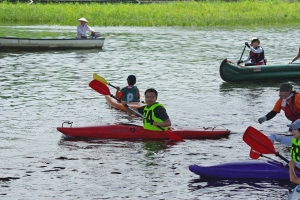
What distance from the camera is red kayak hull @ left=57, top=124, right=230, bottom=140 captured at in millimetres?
12562

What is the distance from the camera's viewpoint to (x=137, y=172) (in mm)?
10703

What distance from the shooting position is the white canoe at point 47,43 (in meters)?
27.4

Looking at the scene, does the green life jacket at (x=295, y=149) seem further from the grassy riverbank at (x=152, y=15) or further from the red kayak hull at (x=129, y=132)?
the grassy riverbank at (x=152, y=15)

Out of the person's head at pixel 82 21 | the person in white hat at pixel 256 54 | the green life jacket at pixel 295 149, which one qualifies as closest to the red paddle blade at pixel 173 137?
the green life jacket at pixel 295 149

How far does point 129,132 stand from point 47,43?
16.3 meters

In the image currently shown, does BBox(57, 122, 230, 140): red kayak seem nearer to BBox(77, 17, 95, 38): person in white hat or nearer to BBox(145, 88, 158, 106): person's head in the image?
BBox(145, 88, 158, 106): person's head

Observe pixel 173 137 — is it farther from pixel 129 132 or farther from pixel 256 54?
pixel 256 54

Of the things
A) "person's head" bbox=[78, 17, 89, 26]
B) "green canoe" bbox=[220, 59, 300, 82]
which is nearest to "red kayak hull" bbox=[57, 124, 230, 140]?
"green canoe" bbox=[220, 59, 300, 82]

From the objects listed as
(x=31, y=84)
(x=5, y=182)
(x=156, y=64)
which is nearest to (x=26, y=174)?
(x=5, y=182)

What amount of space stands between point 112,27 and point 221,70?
67.3 ft

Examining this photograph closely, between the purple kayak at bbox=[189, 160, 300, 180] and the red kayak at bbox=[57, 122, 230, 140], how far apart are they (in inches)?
96.0

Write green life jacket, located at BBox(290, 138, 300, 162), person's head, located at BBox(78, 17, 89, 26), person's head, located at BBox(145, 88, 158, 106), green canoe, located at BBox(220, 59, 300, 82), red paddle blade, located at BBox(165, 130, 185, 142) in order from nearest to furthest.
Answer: green life jacket, located at BBox(290, 138, 300, 162)
person's head, located at BBox(145, 88, 158, 106)
red paddle blade, located at BBox(165, 130, 185, 142)
green canoe, located at BBox(220, 59, 300, 82)
person's head, located at BBox(78, 17, 89, 26)

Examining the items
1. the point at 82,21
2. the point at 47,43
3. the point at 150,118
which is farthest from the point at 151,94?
the point at 47,43

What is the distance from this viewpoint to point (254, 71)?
19.8 meters
